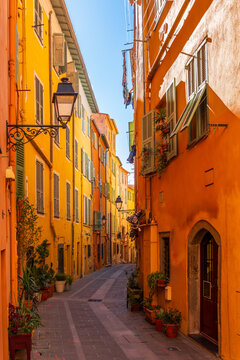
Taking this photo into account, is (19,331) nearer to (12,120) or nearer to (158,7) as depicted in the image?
(12,120)

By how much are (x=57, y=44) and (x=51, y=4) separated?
1583 millimetres

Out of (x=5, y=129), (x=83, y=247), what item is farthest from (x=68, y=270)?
(x=5, y=129)

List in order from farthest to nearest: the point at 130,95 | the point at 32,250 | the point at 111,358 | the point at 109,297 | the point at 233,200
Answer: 1. the point at 130,95
2. the point at 109,297
3. the point at 32,250
4. the point at 111,358
5. the point at 233,200

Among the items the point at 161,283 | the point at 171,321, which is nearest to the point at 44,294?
the point at 161,283

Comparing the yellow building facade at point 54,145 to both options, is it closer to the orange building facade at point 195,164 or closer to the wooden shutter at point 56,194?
the wooden shutter at point 56,194

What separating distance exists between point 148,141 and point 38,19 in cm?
680

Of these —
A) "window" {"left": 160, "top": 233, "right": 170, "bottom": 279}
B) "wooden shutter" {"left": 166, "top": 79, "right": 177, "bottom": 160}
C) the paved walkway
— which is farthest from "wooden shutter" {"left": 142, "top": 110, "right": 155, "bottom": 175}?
the paved walkway

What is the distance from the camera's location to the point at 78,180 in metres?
25.1

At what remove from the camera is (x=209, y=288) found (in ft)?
28.5

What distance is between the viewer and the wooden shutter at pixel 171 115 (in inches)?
406

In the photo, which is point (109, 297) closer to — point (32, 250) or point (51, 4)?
point (32, 250)

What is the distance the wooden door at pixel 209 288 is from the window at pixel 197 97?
2080 millimetres

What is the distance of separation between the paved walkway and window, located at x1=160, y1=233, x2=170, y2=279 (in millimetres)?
1393

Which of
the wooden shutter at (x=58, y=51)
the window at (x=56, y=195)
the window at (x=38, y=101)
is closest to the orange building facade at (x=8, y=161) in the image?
the window at (x=38, y=101)
